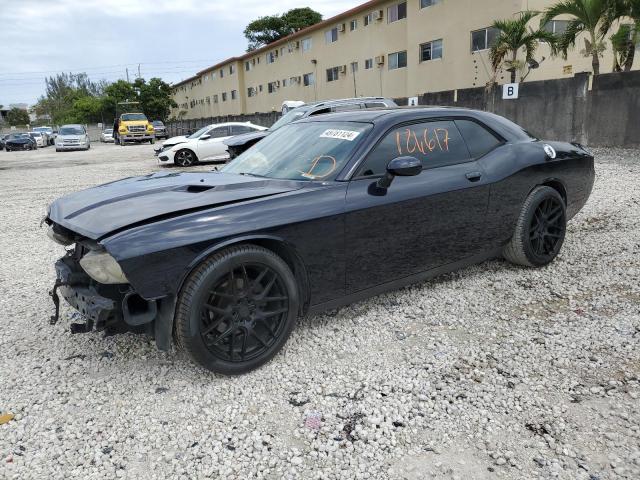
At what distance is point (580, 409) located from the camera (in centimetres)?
248

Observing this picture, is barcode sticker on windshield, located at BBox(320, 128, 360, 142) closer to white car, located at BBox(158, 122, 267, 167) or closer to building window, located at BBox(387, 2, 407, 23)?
white car, located at BBox(158, 122, 267, 167)

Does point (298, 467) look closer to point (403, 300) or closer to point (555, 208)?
point (403, 300)

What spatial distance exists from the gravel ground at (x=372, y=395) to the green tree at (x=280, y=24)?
2140 inches

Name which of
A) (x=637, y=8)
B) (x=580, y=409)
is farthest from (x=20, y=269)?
(x=637, y=8)

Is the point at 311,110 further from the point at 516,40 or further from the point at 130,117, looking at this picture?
the point at 130,117

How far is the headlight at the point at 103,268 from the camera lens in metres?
2.51

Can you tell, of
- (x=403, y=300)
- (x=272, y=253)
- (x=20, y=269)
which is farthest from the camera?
(x=20, y=269)

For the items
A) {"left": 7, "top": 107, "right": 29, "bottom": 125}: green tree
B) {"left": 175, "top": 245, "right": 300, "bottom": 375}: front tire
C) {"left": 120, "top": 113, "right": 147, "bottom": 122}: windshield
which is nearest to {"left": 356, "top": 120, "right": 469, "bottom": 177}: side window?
{"left": 175, "top": 245, "right": 300, "bottom": 375}: front tire

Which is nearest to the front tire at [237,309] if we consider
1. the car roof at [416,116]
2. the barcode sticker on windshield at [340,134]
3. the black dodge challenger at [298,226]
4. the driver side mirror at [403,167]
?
the black dodge challenger at [298,226]

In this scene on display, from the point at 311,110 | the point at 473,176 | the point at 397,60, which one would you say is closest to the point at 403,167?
the point at 473,176

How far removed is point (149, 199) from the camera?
298 centimetres

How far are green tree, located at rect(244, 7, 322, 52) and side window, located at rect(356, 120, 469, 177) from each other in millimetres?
53603

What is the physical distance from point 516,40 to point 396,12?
1145cm

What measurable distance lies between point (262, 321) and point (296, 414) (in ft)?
1.95
